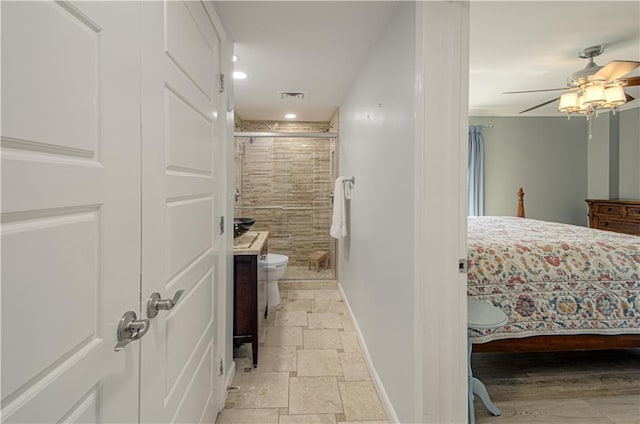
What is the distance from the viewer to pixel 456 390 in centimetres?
127

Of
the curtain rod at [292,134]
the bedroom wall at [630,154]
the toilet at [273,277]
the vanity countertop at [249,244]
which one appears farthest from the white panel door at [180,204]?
the bedroom wall at [630,154]

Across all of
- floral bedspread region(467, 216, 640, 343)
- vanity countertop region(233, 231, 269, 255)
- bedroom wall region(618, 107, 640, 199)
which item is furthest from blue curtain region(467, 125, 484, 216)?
vanity countertop region(233, 231, 269, 255)

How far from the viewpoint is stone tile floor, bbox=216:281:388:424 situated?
1693 millimetres

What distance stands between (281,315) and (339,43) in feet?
7.87

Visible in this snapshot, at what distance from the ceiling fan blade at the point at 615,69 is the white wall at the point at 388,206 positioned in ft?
6.08

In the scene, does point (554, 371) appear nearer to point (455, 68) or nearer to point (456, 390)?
point (456, 390)

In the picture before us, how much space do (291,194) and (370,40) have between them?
2.49 m

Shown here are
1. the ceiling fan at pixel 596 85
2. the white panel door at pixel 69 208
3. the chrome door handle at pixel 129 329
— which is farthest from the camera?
the ceiling fan at pixel 596 85

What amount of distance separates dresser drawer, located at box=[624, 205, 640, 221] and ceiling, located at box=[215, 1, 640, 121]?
65.3 inches

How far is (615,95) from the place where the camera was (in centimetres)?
265

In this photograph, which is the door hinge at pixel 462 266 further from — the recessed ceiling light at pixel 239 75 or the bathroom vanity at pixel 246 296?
the recessed ceiling light at pixel 239 75

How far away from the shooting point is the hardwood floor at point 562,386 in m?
1.70

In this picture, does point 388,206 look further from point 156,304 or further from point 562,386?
point 562,386

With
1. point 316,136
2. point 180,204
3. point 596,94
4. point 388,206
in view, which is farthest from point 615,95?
point 180,204
